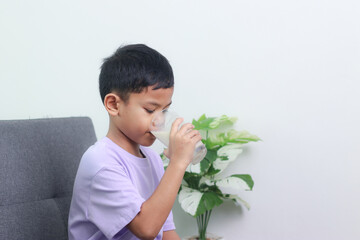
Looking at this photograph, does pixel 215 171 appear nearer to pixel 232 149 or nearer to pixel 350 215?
pixel 232 149

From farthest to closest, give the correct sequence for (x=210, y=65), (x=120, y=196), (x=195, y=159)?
(x=210, y=65), (x=195, y=159), (x=120, y=196)

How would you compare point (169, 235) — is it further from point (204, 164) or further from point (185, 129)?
point (204, 164)

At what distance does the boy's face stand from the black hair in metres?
0.02

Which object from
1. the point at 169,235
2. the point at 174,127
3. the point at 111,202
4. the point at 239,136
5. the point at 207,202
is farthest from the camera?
the point at 239,136

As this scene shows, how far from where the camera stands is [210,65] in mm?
2297

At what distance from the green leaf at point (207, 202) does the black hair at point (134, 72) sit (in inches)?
33.7

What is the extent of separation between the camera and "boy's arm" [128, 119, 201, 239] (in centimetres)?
109

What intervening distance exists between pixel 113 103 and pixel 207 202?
0.90m

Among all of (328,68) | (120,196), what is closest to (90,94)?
(328,68)

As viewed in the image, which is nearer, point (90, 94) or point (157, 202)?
point (157, 202)

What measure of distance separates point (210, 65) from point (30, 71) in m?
0.91

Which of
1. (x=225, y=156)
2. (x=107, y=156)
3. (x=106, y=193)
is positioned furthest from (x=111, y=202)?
(x=225, y=156)

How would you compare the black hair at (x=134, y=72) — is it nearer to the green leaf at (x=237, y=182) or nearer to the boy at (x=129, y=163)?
the boy at (x=129, y=163)

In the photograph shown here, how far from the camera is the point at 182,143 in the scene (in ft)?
3.86
